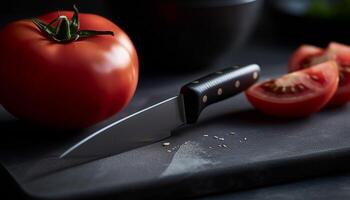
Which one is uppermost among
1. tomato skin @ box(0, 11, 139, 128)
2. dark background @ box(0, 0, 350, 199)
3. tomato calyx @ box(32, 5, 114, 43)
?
tomato calyx @ box(32, 5, 114, 43)

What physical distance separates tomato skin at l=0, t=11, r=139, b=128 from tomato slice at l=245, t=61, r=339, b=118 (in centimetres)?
27

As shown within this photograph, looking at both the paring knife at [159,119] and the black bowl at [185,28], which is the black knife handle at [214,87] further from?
the black bowl at [185,28]

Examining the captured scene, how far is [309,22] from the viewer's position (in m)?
1.73

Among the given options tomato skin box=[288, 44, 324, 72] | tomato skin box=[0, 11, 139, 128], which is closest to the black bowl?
tomato skin box=[288, 44, 324, 72]

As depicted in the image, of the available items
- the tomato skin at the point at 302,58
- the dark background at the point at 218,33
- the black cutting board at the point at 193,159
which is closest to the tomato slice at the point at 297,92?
the black cutting board at the point at 193,159

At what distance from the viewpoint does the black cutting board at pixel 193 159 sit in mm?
1025

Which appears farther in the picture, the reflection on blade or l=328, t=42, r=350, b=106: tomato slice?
l=328, t=42, r=350, b=106: tomato slice

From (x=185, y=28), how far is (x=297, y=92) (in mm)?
311

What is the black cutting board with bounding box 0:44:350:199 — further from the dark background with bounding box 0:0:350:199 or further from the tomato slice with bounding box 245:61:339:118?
the dark background with bounding box 0:0:350:199

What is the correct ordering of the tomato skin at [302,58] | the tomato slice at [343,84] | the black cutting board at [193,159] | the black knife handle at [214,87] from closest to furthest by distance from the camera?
the black cutting board at [193,159] < the black knife handle at [214,87] < the tomato slice at [343,84] < the tomato skin at [302,58]

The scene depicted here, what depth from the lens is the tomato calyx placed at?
111 centimetres

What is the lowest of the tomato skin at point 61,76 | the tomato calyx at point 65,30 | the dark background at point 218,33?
the dark background at point 218,33

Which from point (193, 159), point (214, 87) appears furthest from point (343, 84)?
point (193, 159)

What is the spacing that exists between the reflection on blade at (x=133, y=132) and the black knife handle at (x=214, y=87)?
0.02 m
